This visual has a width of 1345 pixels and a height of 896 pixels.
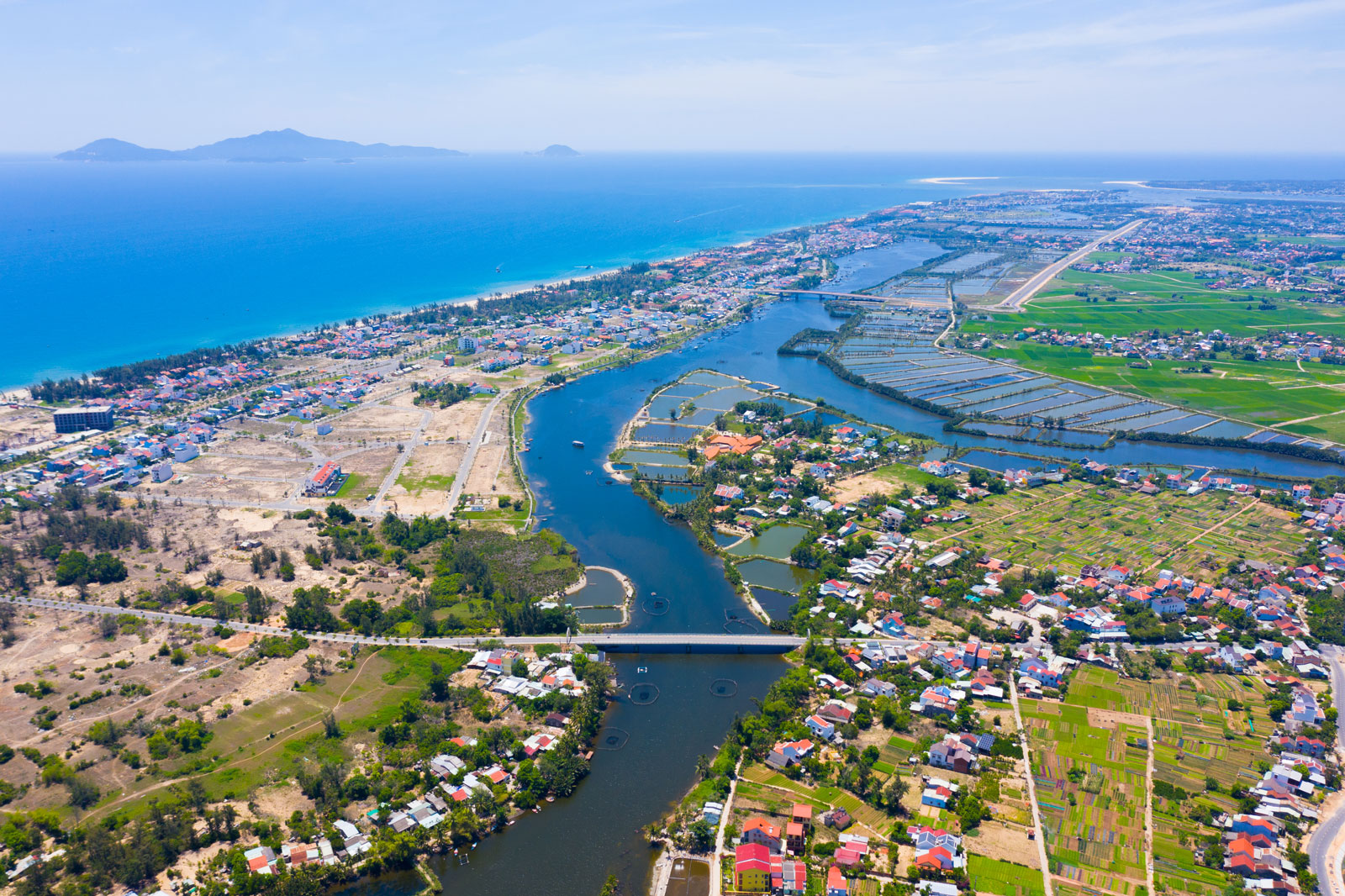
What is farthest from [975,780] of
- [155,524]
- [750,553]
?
[155,524]

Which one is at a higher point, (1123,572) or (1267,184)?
(1267,184)

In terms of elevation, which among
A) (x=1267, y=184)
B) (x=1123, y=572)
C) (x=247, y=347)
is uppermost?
(x=1267, y=184)

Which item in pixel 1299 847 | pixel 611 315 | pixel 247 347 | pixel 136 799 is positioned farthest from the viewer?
pixel 611 315

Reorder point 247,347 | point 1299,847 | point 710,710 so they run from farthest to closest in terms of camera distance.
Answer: point 247,347 < point 710,710 < point 1299,847

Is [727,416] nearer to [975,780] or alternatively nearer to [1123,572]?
[1123,572]

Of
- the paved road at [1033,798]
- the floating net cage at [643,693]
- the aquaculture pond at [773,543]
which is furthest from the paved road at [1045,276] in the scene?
the floating net cage at [643,693]

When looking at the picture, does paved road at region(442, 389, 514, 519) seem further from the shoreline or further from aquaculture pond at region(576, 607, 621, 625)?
the shoreline

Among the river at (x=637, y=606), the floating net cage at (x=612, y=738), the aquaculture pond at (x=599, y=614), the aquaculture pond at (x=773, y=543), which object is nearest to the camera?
the river at (x=637, y=606)

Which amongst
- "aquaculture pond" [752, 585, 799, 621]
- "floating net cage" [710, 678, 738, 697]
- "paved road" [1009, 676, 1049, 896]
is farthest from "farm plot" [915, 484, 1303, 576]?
"floating net cage" [710, 678, 738, 697]

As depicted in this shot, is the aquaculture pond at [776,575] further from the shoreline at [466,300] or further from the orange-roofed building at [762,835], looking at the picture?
the shoreline at [466,300]
